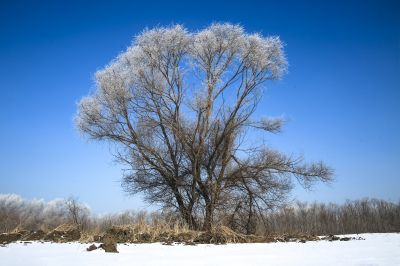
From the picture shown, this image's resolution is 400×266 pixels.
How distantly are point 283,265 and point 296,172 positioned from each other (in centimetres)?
1219

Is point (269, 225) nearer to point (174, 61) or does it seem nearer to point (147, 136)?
point (147, 136)

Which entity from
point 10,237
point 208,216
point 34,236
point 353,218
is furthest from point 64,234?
point 353,218

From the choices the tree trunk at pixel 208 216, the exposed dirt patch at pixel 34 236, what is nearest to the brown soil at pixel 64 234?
the exposed dirt patch at pixel 34 236

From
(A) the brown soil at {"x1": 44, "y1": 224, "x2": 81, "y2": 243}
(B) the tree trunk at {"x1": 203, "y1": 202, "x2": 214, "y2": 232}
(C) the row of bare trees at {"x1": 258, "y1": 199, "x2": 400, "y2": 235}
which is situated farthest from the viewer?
(C) the row of bare trees at {"x1": 258, "y1": 199, "x2": 400, "y2": 235}

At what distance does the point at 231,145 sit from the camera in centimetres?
1638

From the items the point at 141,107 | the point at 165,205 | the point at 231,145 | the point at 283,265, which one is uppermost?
the point at 141,107

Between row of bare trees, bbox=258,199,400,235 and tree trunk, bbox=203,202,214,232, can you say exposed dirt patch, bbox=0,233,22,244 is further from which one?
row of bare trees, bbox=258,199,400,235

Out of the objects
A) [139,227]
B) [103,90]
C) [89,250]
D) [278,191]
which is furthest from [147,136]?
[89,250]

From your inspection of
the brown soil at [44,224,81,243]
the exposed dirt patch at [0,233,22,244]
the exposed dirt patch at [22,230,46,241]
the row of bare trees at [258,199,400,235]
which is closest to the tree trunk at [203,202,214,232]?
the brown soil at [44,224,81,243]

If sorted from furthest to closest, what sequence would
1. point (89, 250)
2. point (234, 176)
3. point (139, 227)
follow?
point (234, 176) → point (139, 227) → point (89, 250)

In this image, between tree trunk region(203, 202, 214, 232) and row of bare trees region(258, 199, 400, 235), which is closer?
tree trunk region(203, 202, 214, 232)

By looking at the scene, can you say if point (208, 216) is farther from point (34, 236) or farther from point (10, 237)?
point (10, 237)

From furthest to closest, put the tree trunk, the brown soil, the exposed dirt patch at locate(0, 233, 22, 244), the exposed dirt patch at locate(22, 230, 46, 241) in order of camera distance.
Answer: the tree trunk, the exposed dirt patch at locate(22, 230, 46, 241), the brown soil, the exposed dirt patch at locate(0, 233, 22, 244)

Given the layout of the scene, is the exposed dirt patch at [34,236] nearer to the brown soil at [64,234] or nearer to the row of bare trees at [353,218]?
the brown soil at [64,234]
